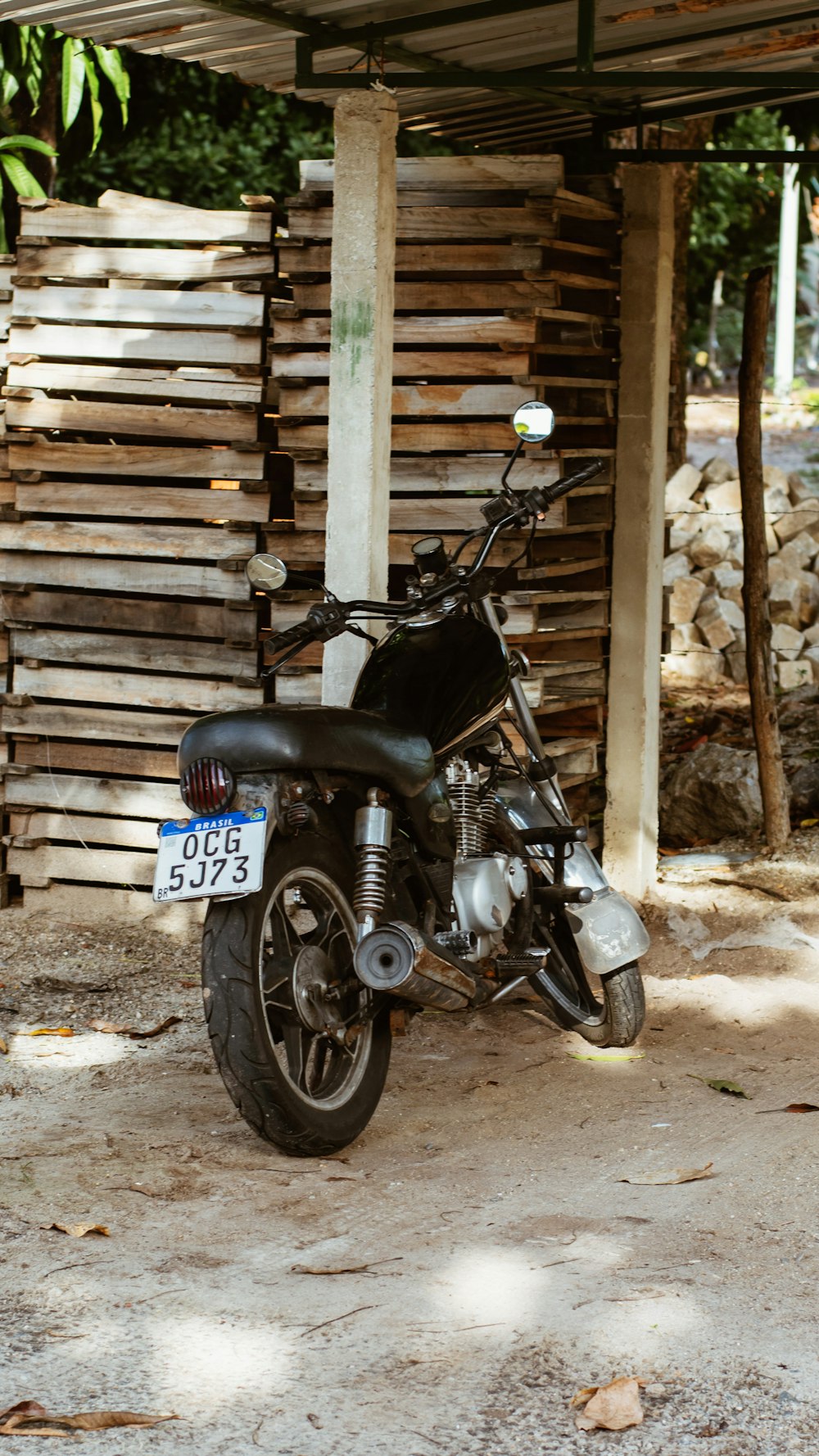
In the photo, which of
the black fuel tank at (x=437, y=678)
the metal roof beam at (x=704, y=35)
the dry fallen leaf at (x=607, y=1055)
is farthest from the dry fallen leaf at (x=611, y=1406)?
the metal roof beam at (x=704, y=35)

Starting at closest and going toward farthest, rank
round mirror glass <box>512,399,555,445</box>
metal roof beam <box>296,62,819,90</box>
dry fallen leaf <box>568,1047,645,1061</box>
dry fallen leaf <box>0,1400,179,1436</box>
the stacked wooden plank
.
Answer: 1. dry fallen leaf <box>0,1400,179,1436</box>
2. round mirror glass <box>512,399,555,445</box>
3. metal roof beam <box>296,62,819,90</box>
4. dry fallen leaf <box>568,1047,645,1061</box>
5. the stacked wooden plank

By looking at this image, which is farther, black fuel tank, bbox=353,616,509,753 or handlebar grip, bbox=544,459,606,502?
handlebar grip, bbox=544,459,606,502

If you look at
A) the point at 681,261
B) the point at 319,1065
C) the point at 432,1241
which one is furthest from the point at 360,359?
the point at 681,261

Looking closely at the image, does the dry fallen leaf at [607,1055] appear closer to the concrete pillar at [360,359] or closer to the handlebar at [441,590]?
the concrete pillar at [360,359]

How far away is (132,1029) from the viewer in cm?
538

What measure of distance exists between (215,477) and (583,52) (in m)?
2.14

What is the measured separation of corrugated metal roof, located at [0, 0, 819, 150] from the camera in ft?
17.0

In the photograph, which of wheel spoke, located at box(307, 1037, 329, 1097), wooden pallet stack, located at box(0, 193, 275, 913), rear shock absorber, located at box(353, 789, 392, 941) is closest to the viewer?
rear shock absorber, located at box(353, 789, 392, 941)

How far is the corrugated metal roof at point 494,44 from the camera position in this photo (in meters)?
5.18

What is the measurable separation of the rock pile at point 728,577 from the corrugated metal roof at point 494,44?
4.47 m

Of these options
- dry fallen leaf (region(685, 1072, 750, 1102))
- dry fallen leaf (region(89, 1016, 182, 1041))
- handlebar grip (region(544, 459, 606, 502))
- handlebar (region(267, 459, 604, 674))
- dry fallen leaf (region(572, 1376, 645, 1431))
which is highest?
handlebar grip (region(544, 459, 606, 502))

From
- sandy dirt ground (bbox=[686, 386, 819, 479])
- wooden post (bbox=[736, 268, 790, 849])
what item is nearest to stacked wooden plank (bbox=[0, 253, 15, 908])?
wooden post (bbox=[736, 268, 790, 849])

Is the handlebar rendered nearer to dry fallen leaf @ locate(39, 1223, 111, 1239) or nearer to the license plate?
the license plate

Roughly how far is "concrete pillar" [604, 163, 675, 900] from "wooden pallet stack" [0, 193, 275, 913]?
163 centimetres
